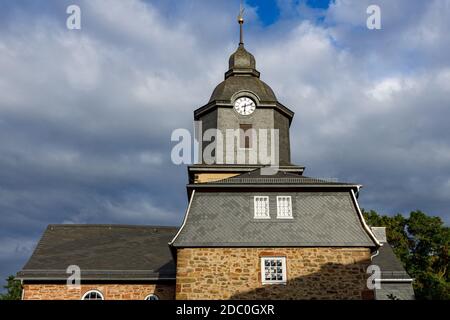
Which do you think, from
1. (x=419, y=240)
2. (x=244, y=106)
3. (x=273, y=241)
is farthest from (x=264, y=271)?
(x=419, y=240)

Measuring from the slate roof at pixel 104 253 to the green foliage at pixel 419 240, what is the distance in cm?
2386

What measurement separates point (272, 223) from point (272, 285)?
2233 millimetres

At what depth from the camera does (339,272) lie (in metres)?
17.3

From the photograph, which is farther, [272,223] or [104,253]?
[104,253]

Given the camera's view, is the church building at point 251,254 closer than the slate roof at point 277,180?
Yes

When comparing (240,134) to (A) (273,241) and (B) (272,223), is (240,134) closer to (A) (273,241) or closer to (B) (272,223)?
(B) (272,223)

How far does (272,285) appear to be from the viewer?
17.1 m

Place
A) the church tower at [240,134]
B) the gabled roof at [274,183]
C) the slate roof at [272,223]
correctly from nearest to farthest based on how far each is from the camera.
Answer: the slate roof at [272,223] < the gabled roof at [274,183] < the church tower at [240,134]

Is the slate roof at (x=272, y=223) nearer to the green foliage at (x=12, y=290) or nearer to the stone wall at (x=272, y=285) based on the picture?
the stone wall at (x=272, y=285)

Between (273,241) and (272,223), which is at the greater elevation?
(272,223)

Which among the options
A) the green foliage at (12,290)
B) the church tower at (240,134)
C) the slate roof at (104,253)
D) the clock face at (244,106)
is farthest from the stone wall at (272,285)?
the green foliage at (12,290)

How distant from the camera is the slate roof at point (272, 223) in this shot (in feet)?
57.9

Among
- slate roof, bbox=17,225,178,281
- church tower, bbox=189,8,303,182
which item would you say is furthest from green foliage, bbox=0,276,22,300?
church tower, bbox=189,8,303,182

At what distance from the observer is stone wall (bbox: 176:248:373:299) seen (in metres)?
17.1
